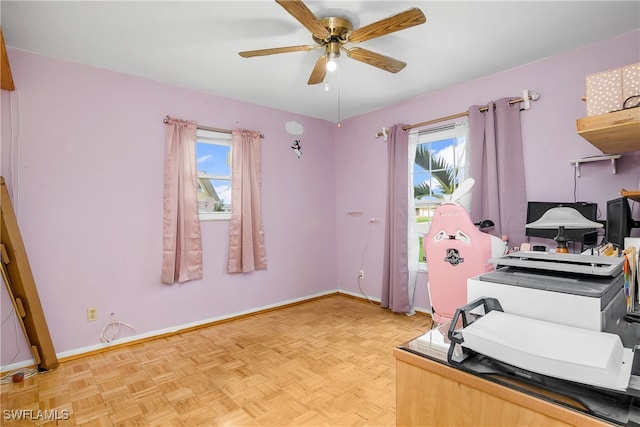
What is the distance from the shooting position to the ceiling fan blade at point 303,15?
1.62 metres

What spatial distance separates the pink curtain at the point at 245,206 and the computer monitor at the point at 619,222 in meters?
3.07

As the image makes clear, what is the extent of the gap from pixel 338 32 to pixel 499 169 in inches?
74.4

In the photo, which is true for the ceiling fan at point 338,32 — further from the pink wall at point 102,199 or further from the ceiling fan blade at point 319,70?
the pink wall at point 102,199

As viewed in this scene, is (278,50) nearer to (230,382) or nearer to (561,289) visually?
(561,289)

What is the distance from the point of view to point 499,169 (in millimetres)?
2916

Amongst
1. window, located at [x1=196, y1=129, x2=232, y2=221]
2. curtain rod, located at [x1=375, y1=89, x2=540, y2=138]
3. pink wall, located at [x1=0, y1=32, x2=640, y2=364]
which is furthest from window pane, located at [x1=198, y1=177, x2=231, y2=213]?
curtain rod, located at [x1=375, y1=89, x2=540, y2=138]

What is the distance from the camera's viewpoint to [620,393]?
0.60 metres

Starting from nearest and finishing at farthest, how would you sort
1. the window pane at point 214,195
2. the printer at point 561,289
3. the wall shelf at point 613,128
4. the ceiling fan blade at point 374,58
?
the printer at point 561,289
the wall shelf at point 613,128
the ceiling fan blade at point 374,58
the window pane at point 214,195

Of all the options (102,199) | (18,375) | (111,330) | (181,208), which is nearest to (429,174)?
(181,208)

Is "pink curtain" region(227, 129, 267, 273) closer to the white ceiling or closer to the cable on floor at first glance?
the white ceiling

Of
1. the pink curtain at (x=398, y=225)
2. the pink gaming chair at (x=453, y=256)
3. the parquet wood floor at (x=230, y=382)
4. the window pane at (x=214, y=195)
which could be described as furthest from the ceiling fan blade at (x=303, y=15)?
the parquet wood floor at (x=230, y=382)

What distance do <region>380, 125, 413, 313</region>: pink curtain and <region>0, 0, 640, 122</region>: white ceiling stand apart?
0.73 m

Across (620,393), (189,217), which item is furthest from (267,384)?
(620,393)

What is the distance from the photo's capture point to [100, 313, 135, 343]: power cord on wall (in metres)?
2.80
